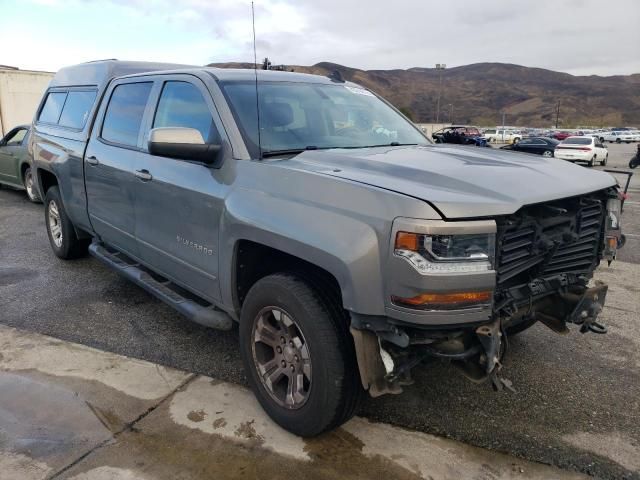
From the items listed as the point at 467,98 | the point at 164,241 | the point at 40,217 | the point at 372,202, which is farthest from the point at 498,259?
the point at 467,98

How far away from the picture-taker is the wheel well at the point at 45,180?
6.07m

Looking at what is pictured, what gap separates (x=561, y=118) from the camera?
162 metres

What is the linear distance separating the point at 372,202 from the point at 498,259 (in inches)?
23.3

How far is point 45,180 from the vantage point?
6.20 meters

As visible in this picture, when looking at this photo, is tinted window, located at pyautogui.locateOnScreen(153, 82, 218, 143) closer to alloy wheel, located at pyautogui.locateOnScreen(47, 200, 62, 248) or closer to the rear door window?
alloy wheel, located at pyautogui.locateOnScreen(47, 200, 62, 248)

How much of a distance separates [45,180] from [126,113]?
2.51 meters

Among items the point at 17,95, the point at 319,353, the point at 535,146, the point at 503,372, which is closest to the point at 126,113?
the point at 319,353

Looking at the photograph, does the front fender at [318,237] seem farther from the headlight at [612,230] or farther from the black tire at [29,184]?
the black tire at [29,184]

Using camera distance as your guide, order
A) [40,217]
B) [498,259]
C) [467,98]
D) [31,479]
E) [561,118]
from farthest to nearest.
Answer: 1. [467,98]
2. [561,118]
3. [40,217]
4. [31,479]
5. [498,259]

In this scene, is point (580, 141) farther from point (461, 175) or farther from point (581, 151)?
point (461, 175)

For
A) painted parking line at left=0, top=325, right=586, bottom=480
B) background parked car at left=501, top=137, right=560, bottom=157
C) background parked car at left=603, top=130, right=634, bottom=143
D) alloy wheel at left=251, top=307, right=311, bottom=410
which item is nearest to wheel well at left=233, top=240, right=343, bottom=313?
alloy wheel at left=251, top=307, right=311, bottom=410

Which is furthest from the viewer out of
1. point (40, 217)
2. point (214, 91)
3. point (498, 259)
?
point (40, 217)

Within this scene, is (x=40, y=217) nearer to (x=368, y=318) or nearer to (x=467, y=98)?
(x=368, y=318)

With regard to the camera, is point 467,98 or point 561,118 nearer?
point 561,118
